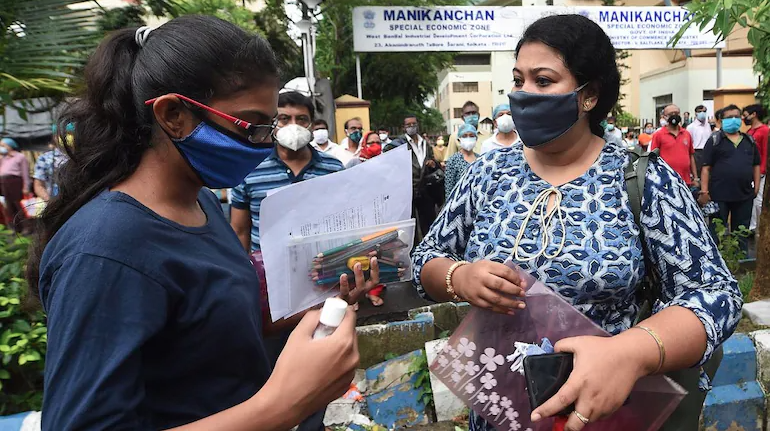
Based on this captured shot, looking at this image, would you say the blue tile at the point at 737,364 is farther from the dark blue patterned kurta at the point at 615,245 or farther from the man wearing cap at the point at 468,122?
the man wearing cap at the point at 468,122

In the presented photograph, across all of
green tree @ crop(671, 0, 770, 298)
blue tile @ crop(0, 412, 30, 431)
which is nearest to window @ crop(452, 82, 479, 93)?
green tree @ crop(671, 0, 770, 298)

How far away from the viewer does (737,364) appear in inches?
110

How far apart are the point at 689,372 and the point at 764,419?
2015 mm

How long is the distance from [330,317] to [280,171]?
243cm

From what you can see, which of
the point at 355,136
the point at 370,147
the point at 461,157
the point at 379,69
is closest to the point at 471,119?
the point at 461,157

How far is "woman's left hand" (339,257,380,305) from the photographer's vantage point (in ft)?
4.35

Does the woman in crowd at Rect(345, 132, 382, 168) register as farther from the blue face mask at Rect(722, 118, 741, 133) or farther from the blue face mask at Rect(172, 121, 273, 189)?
the blue face mask at Rect(172, 121, 273, 189)

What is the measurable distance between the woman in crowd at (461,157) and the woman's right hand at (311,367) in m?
5.00

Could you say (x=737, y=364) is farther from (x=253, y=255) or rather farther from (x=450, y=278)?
(x=253, y=255)

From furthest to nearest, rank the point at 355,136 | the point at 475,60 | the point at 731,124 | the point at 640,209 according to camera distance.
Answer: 1. the point at 475,60
2. the point at 355,136
3. the point at 731,124
4. the point at 640,209

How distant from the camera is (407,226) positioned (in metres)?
1.39

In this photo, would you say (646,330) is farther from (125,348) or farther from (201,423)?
(125,348)

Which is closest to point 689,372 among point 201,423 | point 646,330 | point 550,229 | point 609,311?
point 609,311

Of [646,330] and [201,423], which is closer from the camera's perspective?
[201,423]
